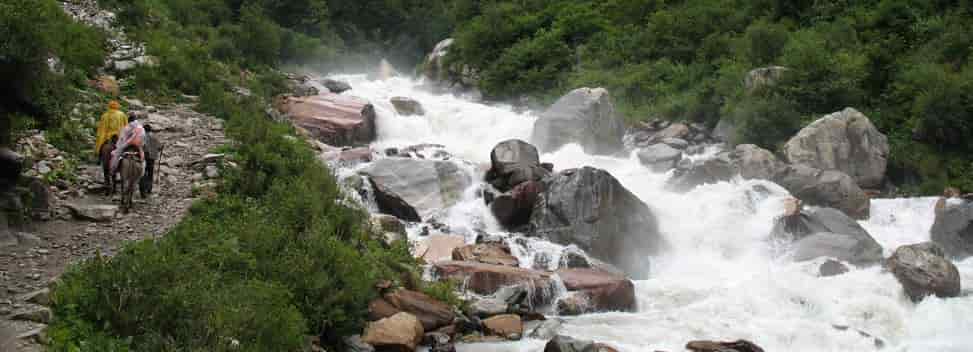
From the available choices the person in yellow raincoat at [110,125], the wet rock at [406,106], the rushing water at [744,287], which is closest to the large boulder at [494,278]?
the rushing water at [744,287]

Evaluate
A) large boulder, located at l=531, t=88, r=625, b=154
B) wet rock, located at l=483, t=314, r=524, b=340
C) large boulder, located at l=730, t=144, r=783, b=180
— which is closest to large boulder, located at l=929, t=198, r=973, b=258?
large boulder, located at l=730, t=144, r=783, b=180

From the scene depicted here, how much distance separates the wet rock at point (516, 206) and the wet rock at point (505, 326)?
19.1 ft

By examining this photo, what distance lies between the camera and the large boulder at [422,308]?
11367mm

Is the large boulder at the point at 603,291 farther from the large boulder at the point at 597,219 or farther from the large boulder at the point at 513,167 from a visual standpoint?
the large boulder at the point at 513,167

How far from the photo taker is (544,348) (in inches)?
433

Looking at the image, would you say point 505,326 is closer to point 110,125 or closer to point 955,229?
point 110,125

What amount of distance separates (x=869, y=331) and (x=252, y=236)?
10.7 metres

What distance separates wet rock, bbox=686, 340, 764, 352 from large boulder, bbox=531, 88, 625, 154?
13.4m

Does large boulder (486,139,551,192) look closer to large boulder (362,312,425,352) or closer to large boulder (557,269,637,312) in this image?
large boulder (557,269,637,312)

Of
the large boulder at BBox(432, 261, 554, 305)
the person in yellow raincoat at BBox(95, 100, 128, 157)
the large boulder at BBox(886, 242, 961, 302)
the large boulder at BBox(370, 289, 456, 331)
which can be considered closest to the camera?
the large boulder at BBox(370, 289, 456, 331)

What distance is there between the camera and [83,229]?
1041cm

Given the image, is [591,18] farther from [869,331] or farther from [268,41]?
[869,331]

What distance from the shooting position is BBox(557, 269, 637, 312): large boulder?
44.6ft

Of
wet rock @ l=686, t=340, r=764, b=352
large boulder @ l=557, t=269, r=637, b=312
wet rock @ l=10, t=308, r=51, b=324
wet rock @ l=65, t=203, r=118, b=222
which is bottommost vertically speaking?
wet rock @ l=686, t=340, r=764, b=352
